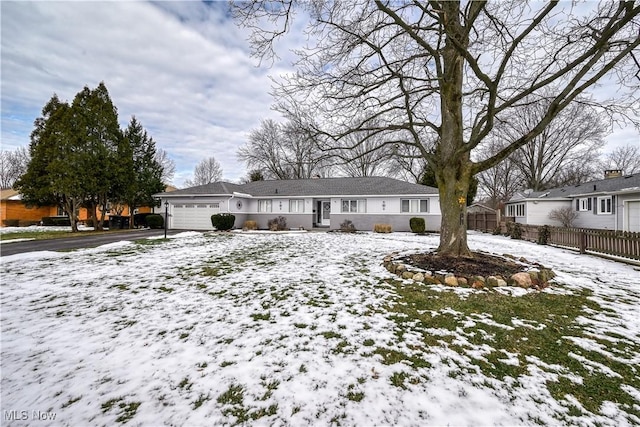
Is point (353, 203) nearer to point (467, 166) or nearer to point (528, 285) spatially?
point (467, 166)

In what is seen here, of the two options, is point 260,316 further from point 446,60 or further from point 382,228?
point 382,228

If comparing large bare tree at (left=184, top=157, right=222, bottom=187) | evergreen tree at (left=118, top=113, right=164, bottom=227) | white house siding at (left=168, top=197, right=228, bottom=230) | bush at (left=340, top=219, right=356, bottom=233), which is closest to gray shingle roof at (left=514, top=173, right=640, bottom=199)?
bush at (left=340, top=219, right=356, bottom=233)

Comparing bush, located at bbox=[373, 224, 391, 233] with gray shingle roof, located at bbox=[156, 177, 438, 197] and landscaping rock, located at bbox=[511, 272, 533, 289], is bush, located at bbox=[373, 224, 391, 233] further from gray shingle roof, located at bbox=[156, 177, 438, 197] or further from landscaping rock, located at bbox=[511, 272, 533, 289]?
landscaping rock, located at bbox=[511, 272, 533, 289]

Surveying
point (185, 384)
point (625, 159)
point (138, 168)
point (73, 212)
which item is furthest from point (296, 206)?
point (625, 159)

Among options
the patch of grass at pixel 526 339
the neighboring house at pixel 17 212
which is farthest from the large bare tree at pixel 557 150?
the neighboring house at pixel 17 212

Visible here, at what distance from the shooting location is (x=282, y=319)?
3984mm

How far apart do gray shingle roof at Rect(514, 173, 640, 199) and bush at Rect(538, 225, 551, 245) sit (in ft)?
20.6

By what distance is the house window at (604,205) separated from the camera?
16944mm

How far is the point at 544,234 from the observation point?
12852 millimetres

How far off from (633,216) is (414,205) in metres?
11.8

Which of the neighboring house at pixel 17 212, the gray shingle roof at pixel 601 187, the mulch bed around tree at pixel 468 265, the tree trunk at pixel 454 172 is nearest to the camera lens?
the mulch bed around tree at pixel 468 265

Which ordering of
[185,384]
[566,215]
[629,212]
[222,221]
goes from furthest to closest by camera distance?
1. [566,215]
2. [222,221]
3. [629,212]
4. [185,384]

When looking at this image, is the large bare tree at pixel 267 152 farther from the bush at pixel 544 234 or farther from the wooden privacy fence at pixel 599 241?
the wooden privacy fence at pixel 599 241

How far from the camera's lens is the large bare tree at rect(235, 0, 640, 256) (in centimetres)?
611
